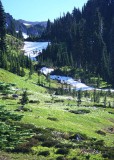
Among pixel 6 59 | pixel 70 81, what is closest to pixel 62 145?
pixel 6 59

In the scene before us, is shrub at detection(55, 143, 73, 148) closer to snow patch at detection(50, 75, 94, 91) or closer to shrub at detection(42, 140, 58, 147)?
shrub at detection(42, 140, 58, 147)

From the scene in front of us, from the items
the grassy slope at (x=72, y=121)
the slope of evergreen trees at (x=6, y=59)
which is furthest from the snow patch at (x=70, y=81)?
the grassy slope at (x=72, y=121)

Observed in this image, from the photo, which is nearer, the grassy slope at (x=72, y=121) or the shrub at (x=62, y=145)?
the shrub at (x=62, y=145)

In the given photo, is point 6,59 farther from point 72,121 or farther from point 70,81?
point 72,121

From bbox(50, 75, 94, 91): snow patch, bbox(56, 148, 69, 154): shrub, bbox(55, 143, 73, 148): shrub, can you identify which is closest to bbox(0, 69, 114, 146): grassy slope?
bbox(55, 143, 73, 148): shrub

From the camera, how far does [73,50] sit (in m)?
196

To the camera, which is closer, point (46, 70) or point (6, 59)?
point (6, 59)

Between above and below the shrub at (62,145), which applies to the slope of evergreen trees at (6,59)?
above

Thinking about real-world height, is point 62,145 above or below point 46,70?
below

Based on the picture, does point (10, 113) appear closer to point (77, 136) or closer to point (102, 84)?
point (77, 136)

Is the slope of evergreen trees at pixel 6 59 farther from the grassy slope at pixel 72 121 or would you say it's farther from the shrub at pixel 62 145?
the shrub at pixel 62 145

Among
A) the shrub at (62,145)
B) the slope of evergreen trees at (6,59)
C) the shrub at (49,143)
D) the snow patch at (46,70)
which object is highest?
the slope of evergreen trees at (6,59)

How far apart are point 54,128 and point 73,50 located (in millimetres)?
149666

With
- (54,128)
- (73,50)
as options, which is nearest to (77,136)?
(54,128)
